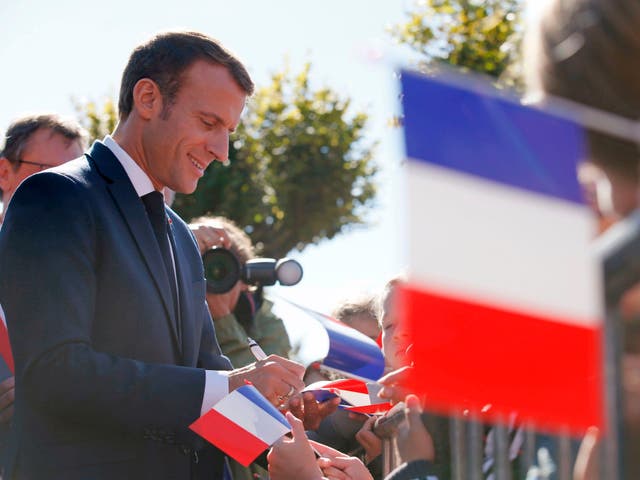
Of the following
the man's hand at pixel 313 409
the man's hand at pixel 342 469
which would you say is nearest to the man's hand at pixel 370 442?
the man's hand at pixel 313 409

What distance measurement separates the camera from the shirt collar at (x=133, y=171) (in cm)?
261

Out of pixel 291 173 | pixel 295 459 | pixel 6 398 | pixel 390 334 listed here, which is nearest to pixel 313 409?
pixel 295 459

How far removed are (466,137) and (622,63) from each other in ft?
0.66

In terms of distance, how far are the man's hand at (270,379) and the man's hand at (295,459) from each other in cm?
12

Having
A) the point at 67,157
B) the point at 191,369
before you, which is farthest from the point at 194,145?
the point at 67,157

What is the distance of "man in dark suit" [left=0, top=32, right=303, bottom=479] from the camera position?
222cm

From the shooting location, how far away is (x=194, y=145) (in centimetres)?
278

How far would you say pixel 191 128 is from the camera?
9.11 ft

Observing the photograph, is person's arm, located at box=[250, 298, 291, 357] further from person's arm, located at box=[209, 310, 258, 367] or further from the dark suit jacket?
the dark suit jacket

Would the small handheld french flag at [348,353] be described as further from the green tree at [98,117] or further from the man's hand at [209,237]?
the green tree at [98,117]

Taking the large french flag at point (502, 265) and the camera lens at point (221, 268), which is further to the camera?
the camera lens at point (221, 268)

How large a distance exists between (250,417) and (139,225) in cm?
60

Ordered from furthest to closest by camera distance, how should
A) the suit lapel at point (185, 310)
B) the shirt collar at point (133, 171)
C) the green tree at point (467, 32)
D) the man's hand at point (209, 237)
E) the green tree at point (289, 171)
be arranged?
the green tree at point (289, 171), the green tree at point (467, 32), the man's hand at point (209, 237), the shirt collar at point (133, 171), the suit lapel at point (185, 310)

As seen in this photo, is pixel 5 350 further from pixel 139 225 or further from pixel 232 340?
pixel 232 340
